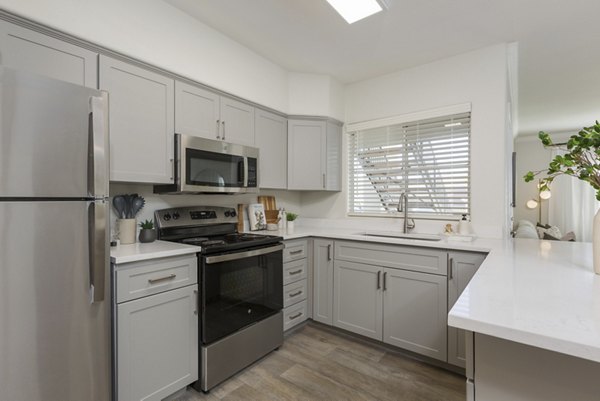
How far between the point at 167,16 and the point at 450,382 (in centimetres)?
315

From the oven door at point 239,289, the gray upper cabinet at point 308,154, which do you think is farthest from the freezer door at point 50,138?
the gray upper cabinet at point 308,154

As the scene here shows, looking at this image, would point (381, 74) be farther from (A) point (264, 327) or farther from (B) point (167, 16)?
(A) point (264, 327)

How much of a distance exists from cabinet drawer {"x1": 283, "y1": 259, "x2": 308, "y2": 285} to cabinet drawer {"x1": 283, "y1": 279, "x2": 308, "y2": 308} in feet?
0.15

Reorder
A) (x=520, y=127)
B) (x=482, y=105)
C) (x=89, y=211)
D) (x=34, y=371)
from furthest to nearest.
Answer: (x=520, y=127)
(x=482, y=105)
(x=89, y=211)
(x=34, y=371)

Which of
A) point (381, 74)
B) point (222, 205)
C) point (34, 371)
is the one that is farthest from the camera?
point (381, 74)

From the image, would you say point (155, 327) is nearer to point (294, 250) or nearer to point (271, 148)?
point (294, 250)

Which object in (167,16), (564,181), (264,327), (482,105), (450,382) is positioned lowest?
(450,382)

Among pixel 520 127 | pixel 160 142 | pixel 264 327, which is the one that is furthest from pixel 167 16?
pixel 520 127

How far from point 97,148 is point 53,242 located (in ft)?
1.41

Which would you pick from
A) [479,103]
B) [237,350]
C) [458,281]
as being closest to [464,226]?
[458,281]

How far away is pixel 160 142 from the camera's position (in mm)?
1987

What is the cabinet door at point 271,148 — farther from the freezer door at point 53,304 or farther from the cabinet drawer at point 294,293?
the freezer door at point 53,304

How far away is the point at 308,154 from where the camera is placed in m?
3.08

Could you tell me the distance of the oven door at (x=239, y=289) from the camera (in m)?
1.86
